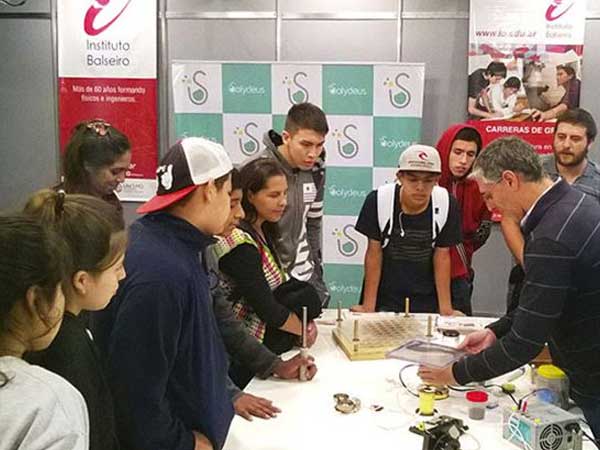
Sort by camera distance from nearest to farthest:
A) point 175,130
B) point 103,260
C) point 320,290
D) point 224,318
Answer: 1. point 103,260
2. point 224,318
3. point 320,290
4. point 175,130

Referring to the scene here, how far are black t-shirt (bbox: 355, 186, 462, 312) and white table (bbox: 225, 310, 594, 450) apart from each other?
58 centimetres

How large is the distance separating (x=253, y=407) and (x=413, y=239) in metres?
1.15

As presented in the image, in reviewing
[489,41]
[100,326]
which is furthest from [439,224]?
[489,41]

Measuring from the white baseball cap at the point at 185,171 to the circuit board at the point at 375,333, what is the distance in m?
0.96

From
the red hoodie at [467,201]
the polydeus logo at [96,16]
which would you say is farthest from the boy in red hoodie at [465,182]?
the polydeus logo at [96,16]

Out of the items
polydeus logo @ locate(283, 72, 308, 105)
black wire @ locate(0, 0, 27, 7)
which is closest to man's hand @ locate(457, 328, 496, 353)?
polydeus logo @ locate(283, 72, 308, 105)

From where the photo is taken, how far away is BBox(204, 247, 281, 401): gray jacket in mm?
1866

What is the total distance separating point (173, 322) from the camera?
4.19 feet

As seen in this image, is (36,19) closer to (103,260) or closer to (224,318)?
(224,318)

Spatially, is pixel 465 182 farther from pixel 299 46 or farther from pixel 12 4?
pixel 12 4

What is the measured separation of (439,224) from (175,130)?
2288 mm

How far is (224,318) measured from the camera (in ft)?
6.13

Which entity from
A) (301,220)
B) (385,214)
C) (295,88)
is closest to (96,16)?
(295,88)

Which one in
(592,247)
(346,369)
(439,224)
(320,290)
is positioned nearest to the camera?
(592,247)
